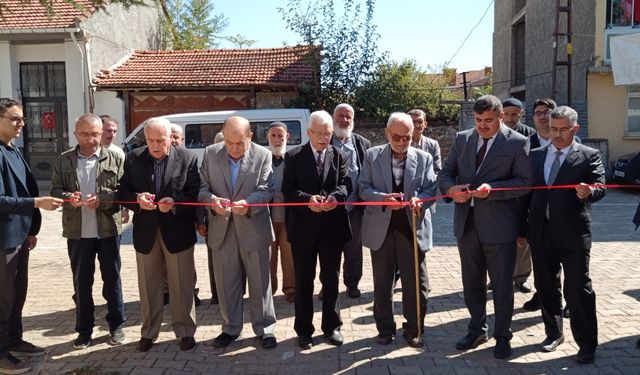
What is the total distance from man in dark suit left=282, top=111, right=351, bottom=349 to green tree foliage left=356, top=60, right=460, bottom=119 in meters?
12.0

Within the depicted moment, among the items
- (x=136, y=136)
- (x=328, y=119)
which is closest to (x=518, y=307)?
(x=328, y=119)

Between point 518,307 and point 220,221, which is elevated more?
point 220,221

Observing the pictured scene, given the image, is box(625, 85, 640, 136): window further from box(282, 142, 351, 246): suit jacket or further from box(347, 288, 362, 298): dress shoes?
box(282, 142, 351, 246): suit jacket

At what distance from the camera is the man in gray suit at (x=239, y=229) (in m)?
4.59

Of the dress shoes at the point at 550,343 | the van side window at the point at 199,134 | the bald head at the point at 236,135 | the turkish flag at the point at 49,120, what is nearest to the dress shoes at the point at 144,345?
the bald head at the point at 236,135

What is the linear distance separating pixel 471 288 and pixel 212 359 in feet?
7.41

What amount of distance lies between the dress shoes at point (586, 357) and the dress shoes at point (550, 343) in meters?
0.24

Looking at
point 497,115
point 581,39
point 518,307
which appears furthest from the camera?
point 581,39

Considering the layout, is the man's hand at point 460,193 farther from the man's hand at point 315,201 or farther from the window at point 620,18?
the window at point 620,18

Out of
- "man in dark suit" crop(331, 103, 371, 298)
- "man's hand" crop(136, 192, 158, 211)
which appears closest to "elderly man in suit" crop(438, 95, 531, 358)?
"man in dark suit" crop(331, 103, 371, 298)

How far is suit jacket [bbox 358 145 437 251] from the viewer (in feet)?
14.8

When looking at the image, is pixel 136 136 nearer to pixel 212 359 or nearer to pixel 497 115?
pixel 212 359

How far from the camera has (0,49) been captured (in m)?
16.0

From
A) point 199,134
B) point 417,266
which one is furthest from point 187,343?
point 199,134
